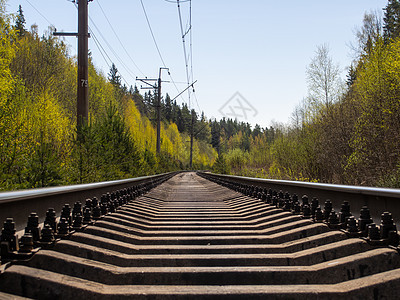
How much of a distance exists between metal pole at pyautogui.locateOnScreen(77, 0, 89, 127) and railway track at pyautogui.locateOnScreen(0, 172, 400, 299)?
18.8 ft

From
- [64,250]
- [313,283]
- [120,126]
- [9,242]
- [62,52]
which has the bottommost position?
[313,283]

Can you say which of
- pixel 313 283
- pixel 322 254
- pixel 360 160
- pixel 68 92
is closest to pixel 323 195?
pixel 322 254

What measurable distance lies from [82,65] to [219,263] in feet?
24.9

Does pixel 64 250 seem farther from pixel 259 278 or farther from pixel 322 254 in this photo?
pixel 322 254

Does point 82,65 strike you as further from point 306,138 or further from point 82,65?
point 306,138

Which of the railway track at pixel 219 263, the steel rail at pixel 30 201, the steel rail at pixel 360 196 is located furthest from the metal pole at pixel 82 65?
the steel rail at pixel 360 196

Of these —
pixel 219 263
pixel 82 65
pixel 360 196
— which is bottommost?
pixel 219 263

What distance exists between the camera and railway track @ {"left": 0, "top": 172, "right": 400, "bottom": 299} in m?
1.97

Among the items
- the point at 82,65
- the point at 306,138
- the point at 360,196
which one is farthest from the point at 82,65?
the point at 306,138

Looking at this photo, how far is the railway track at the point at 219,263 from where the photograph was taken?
6.47 feet

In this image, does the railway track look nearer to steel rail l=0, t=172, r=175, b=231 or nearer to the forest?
steel rail l=0, t=172, r=175, b=231

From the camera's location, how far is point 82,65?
9000mm

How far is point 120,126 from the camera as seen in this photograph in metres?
15.3

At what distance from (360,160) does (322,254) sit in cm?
1061
